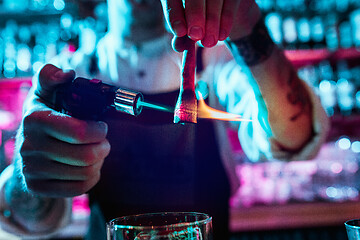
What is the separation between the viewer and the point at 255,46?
80cm

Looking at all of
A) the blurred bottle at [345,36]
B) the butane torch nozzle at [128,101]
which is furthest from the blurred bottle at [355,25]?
the butane torch nozzle at [128,101]

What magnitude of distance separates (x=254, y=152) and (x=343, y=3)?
242 centimetres

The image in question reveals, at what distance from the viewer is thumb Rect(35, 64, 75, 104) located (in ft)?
2.01

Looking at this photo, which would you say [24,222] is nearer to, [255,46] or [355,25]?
[255,46]

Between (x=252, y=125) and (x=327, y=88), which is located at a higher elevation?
(x=327, y=88)

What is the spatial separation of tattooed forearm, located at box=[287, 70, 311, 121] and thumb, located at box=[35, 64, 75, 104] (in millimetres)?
→ 607

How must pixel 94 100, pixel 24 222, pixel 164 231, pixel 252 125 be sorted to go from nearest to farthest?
pixel 164 231 < pixel 94 100 < pixel 252 125 < pixel 24 222

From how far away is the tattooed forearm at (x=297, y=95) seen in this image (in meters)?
0.97

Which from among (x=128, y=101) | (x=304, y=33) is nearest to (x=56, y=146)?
(x=128, y=101)

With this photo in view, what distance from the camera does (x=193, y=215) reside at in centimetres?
49

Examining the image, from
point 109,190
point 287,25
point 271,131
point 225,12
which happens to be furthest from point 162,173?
point 287,25

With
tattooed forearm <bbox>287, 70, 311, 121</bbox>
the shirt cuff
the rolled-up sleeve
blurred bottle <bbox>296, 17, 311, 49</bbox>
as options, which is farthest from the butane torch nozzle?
blurred bottle <bbox>296, 17, 311, 49</bbox>

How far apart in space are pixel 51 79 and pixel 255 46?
0.45m

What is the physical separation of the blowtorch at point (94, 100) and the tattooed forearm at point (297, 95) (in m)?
0.54
